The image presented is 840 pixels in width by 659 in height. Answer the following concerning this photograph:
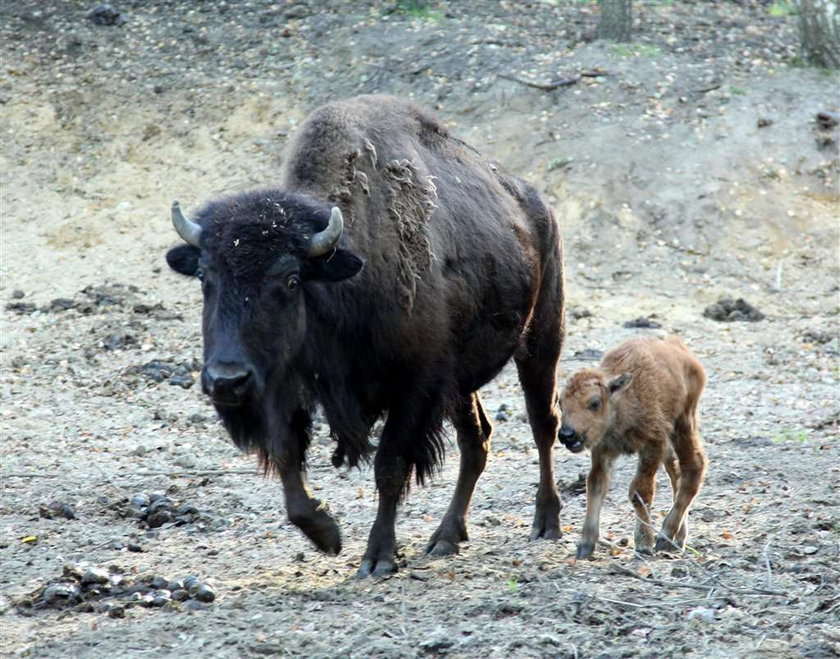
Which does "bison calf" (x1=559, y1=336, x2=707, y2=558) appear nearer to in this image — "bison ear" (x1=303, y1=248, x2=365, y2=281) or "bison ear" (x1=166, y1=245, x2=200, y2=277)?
"bison ear" (x1=303, y1=248, x2=365, y2=281)

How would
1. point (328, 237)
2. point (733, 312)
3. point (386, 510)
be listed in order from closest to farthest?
point (328, 237) < point (386, 510) < point (733, 312)

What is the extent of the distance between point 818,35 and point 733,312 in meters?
5.35

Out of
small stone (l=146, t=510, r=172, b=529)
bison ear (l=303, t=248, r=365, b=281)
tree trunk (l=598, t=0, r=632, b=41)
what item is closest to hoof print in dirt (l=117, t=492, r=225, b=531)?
small stone (l=146, t=510, r=172, b=529)

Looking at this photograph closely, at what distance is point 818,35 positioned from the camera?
1639 cm

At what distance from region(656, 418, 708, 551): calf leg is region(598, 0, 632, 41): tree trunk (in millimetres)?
10523

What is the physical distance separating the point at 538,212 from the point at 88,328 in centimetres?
565

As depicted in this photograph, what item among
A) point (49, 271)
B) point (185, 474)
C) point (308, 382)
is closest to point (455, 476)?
point (185, 474)

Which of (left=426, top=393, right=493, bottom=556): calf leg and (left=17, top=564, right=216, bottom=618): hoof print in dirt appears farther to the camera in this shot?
(left=426, top=393, right=493, bottom=556): calf leg

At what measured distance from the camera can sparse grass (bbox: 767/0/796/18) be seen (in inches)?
731

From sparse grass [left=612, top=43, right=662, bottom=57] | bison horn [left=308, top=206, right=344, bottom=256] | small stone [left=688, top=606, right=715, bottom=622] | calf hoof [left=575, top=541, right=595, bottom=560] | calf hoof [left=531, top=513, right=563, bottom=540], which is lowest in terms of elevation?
sparse grass [left=612, top=43, right=662, bottom=57]

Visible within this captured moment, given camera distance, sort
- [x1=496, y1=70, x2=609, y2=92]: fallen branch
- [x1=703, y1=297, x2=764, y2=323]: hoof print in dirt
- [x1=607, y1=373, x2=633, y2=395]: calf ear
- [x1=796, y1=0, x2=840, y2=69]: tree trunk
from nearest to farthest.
→ [x1=607, y1=373, x2=633, y2=395]: calf ear
[x1=703, y1=297, x2=764, y2=323]: hoof print in dirt
[x1=496, y1=70, x2=609, y2=92]: fallen branch
[x1=796, y1=0, x2=840, y2=69]: tree trunk

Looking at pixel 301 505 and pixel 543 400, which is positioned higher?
pixel 301 505

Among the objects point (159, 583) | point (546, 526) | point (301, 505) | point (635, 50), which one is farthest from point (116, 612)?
point (635, 50)

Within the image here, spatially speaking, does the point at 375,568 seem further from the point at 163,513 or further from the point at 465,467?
the point at 163,513
